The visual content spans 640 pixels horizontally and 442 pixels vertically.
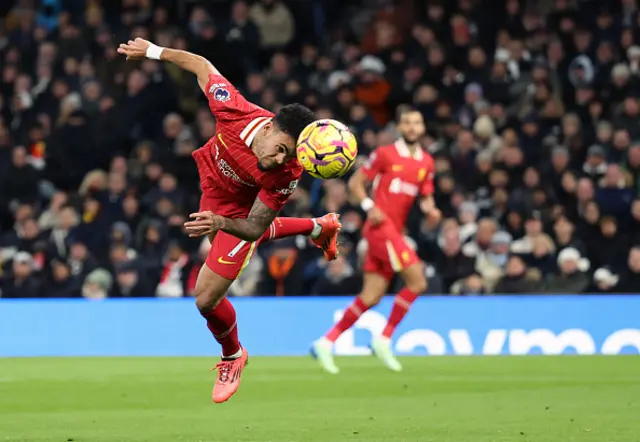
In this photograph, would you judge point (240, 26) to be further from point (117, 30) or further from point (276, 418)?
point (276, 418)

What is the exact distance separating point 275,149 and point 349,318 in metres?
5.19

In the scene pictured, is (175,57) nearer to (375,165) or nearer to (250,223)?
(250,223)

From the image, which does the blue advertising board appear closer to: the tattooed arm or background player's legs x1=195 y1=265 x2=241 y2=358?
background player's legs x1=195 y1=265 x2=241 y2=358

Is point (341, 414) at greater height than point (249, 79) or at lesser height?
greater

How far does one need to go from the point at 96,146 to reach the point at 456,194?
17.2 ft

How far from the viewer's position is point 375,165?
1437 centimetres

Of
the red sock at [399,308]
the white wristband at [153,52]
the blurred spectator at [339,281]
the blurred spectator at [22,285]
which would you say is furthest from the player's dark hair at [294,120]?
the blurred spectator at [22,285]

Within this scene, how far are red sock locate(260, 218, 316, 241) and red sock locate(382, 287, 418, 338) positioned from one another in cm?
378

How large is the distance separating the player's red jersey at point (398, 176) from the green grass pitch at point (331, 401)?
1.66 meters

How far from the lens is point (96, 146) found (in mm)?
19844

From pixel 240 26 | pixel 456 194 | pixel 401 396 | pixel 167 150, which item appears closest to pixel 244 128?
pixel 401 396

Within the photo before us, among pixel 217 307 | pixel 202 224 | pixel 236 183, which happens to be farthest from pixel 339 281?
pixel 202 224

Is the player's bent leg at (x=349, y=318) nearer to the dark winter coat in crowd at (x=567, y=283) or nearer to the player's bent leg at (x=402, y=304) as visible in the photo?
the player's bent leg at (x=402, y=304)

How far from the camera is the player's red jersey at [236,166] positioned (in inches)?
A: 368
